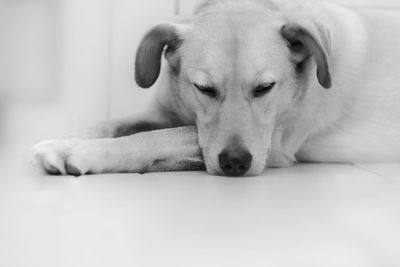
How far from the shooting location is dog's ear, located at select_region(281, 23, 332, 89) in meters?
1.79

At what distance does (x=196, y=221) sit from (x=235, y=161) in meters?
0.50

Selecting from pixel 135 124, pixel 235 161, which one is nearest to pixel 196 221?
pixel 235 161

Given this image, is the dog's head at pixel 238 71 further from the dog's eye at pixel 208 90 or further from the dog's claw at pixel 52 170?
the dog's claw at pixel 52 170

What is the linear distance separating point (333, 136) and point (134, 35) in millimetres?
1329

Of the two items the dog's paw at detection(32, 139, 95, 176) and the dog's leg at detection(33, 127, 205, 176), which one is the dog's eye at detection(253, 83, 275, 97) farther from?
the dog's paw at detection(32, 139, 95, 176)

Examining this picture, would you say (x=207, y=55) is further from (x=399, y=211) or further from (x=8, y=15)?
(x=8, y=15)

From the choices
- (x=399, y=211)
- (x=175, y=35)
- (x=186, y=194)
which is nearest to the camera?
(x=399, y=211)

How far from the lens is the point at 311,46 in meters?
1.80

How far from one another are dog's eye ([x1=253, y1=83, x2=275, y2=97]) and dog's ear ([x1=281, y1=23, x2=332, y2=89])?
0.16 m

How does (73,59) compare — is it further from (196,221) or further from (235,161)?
(196,221)

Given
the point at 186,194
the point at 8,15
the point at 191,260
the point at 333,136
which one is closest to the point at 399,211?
the point at 186,194

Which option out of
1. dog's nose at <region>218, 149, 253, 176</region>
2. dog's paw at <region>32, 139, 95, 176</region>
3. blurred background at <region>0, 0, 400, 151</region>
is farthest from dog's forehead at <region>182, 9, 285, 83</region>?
blurred background at <region>0, 0, 400, 151</region>

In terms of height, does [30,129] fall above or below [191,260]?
below

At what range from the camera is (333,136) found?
2168 millimetres
